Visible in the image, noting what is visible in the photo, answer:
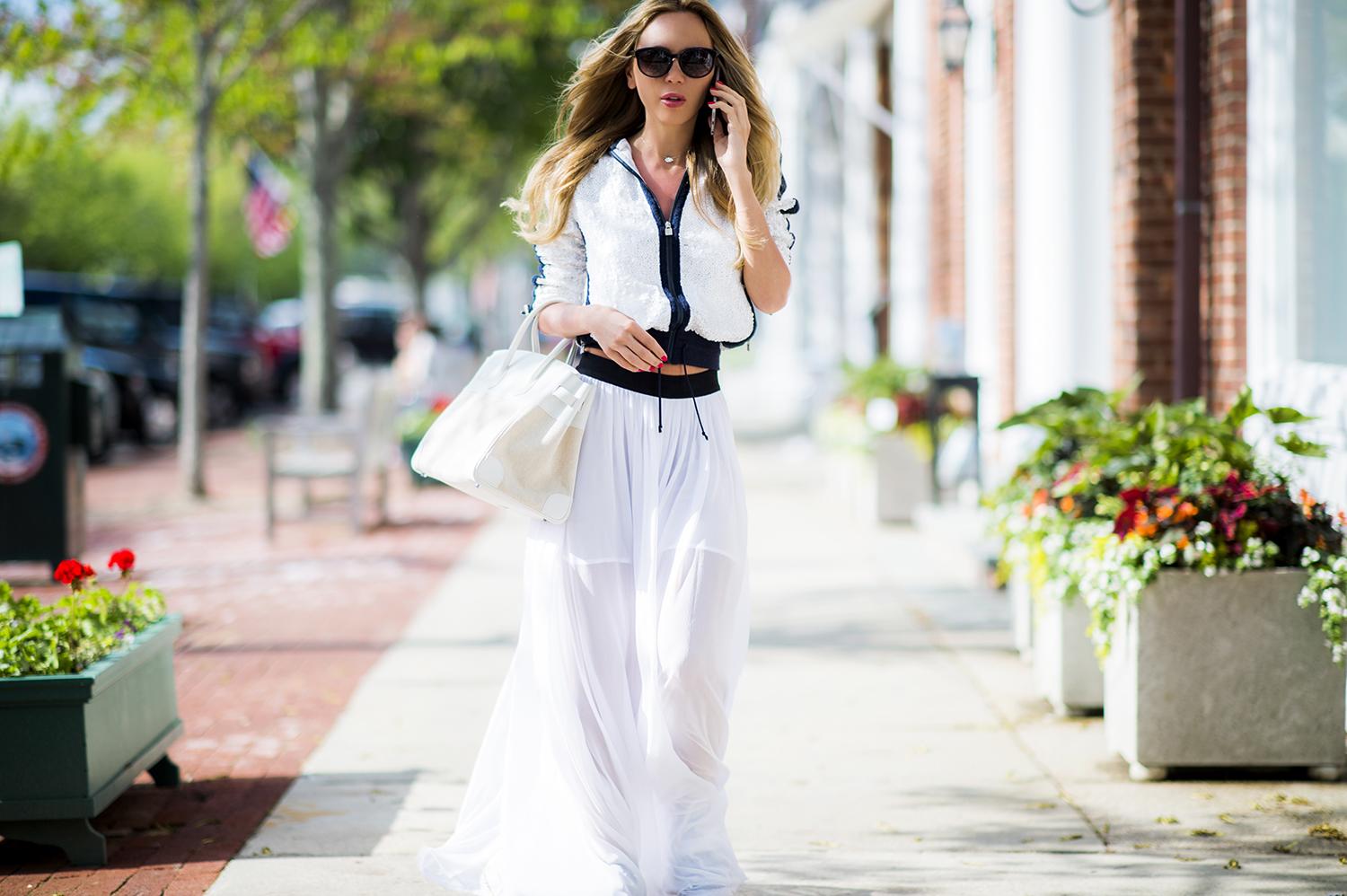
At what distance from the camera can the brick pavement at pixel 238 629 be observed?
4395mm

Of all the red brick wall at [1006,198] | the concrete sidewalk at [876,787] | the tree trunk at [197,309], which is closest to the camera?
the concrete sidewalk at [876,787]

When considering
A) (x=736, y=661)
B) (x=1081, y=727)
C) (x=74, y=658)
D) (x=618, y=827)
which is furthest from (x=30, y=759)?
(x=1081, y=727)

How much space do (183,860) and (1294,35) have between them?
4927 millimetres

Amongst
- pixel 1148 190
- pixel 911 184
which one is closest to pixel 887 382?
pixel 911 184

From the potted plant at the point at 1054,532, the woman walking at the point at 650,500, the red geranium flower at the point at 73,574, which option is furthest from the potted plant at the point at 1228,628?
the red geranium flower at the point at 73,574

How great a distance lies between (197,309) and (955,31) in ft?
22.4

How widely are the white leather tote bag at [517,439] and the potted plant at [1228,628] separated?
1.98 metres

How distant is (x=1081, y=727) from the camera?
563cm

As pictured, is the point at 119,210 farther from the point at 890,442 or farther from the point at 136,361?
the point at 890,442

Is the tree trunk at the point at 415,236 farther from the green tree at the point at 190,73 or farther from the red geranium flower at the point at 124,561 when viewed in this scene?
the red geranium flower at the point at 124,561

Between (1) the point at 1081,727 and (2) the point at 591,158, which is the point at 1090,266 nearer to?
(1) the point at 1081,727

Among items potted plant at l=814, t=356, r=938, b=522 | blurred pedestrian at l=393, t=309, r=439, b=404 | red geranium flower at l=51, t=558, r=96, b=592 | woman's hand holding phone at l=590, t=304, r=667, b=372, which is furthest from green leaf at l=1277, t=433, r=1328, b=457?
blurred pedestrian at l=393, t=309, r=439, b=404

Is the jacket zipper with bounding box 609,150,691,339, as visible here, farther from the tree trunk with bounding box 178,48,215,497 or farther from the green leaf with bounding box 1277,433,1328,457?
the tree trunk with bounding box 178,48,215,497

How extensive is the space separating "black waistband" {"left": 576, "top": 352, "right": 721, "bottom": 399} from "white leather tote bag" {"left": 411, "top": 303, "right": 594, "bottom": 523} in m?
0.07
